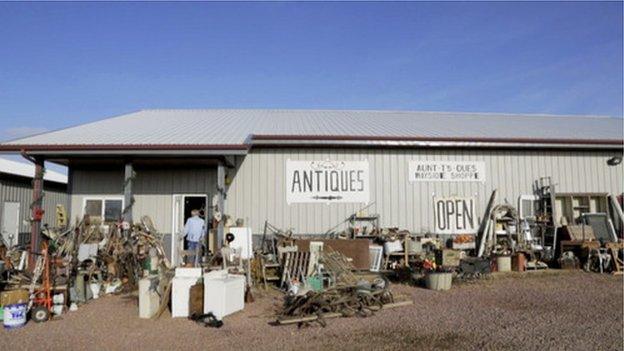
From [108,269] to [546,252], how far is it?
1175 centimetres

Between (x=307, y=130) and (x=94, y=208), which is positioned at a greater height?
(x=307, y=130)

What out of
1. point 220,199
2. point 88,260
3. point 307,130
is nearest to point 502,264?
point 307,130

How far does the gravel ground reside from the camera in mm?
6334

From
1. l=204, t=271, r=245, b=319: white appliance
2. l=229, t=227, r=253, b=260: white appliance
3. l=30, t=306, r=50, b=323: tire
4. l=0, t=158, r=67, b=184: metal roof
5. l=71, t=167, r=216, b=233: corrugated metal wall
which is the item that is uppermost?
l=0, t=158, r=67, b=184: metal roof

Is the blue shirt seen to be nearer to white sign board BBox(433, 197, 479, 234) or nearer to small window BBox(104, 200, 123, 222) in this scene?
small window BBox(104, 200, 123, 222)

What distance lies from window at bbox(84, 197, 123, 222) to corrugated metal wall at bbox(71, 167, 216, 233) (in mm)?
146

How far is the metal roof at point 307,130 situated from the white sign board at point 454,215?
5.76ft

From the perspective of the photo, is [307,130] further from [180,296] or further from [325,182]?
[180,296]

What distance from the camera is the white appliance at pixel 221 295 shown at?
800cm

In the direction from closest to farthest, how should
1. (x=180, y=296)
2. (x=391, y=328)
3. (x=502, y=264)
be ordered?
(x=391, y=328)
(x=180, y=296)
(x=502, y=264)

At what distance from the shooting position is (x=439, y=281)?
1041 centimetres

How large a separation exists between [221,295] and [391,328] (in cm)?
289

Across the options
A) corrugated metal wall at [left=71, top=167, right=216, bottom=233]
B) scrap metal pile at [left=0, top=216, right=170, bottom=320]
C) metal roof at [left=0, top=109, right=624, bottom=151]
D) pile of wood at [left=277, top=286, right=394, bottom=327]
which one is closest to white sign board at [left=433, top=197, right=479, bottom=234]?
metal roof at [left=0, top=109, right=624, bottom=151]

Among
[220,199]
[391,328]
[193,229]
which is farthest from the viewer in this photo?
[220,199]
